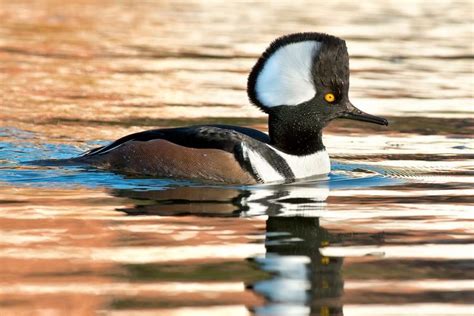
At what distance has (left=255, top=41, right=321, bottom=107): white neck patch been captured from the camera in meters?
10.6

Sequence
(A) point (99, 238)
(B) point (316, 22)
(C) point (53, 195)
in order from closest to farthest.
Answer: (A) point (99, 238), (C) point (53, 195), (B) point (316, 22)

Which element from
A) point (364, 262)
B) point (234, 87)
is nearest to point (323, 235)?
point (364, 262)

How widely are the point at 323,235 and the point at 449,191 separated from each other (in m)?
2.47

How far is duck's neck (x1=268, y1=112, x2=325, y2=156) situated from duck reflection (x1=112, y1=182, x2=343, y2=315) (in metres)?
0.41

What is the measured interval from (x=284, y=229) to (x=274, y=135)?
2600 mm

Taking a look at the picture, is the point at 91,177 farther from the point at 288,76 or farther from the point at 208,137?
the point at 288,76

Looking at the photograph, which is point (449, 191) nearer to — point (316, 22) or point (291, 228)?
point (291, 228)

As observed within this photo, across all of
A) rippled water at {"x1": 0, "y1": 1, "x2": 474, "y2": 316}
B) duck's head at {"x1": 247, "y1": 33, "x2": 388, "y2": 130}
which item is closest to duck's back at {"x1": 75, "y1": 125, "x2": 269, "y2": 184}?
rippled water at {"x1": 0, "y1": 1, "x2": 474, "y2": 316}

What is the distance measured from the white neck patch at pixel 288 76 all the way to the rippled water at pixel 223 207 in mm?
780

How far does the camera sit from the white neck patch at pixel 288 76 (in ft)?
34.6

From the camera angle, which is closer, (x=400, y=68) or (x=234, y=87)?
(x=234, y=87)

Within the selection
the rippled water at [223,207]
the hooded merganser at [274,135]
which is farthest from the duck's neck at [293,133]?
the rippled water at [223,207]

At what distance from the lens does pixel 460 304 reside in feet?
21.7

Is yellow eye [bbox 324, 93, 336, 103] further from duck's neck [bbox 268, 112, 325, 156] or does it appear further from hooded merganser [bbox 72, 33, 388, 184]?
duck's neck [bbox 268, 112, 325, 156]
